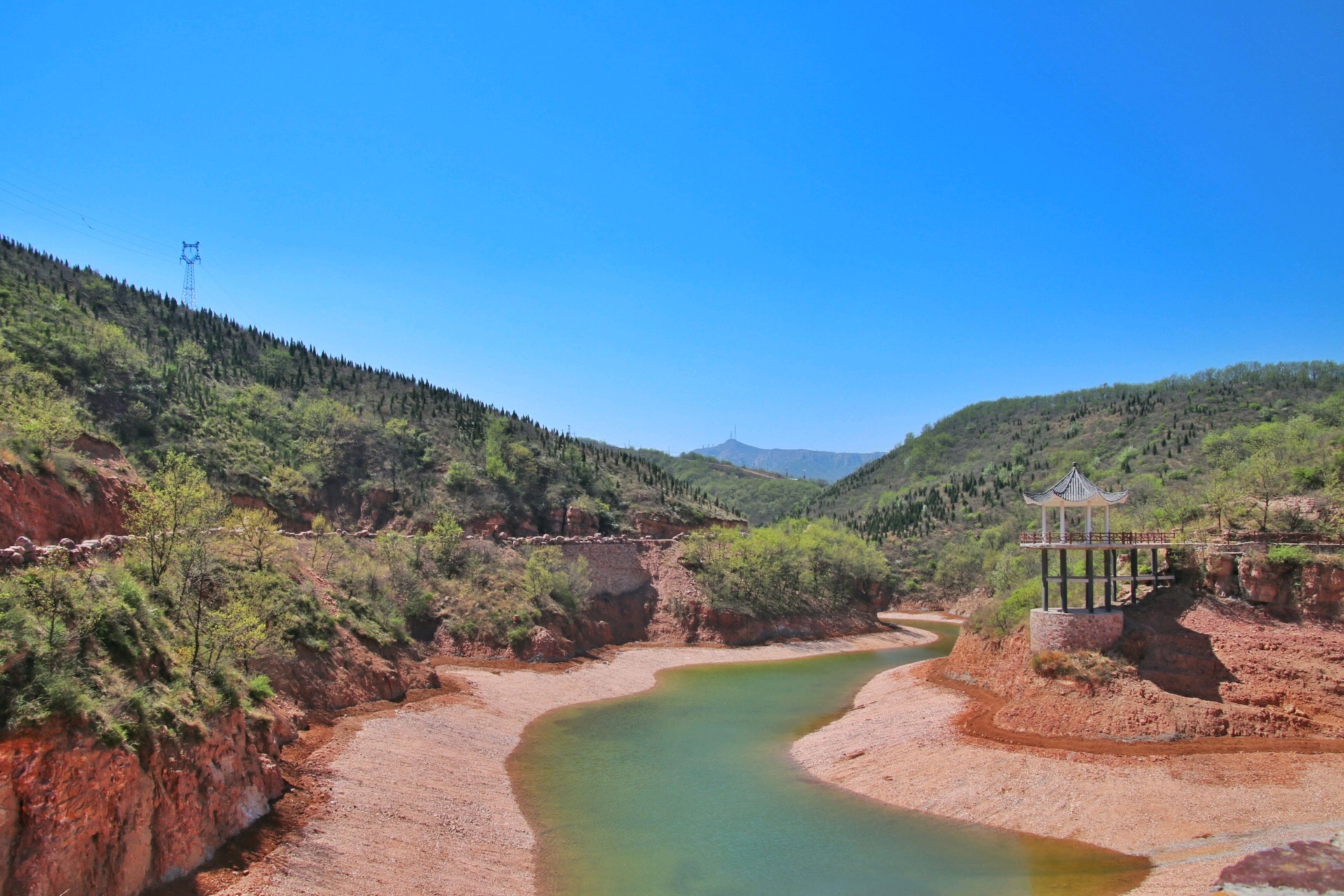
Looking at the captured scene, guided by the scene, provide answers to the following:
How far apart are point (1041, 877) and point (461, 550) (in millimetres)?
42024

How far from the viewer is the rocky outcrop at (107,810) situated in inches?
520

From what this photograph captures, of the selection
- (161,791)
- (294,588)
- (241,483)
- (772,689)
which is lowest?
(772,689)

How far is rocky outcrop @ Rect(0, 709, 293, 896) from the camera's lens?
13203 millimetres

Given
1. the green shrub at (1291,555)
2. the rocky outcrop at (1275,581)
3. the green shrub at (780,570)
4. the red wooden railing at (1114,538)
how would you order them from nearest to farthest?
the rocky outcrop at (1275,581)
the green shrub at (1291,555)
the red wooden railing at (1114,538)
the green shrub at (780,570)

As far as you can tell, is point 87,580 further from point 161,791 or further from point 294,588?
point 294,588

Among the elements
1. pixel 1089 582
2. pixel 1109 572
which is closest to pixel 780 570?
pixel 1109 572

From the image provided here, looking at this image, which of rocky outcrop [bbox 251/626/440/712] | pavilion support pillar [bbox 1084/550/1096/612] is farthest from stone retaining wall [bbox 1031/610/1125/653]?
rocky outcrop [bbox 251/626/440/712]

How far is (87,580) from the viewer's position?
18938mm

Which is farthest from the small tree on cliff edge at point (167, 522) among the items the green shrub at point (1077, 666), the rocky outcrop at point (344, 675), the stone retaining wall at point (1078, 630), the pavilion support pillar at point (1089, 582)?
the pavilion support pillar at point (1089, 582)

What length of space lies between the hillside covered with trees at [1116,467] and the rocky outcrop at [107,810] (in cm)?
3899

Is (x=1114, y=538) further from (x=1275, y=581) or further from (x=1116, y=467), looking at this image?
(x=1116, y=467)

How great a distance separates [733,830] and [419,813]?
9.41 meters

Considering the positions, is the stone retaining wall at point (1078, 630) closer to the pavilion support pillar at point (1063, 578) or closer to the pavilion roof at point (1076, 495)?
the pavilion support pillar at point (1063, 578)

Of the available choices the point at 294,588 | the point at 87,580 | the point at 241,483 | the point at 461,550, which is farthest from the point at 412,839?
the point at 241,483
